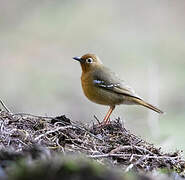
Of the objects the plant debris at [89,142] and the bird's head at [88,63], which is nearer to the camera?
the plant debris at [89,142]

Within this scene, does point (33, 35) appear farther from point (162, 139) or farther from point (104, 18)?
point (162, 139)

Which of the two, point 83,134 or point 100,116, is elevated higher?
point 100,116

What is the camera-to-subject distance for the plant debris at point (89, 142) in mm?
3951

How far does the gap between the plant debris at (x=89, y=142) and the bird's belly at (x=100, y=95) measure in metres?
2.21

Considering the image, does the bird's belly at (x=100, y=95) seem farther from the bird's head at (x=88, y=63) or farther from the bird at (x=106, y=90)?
the bird's head at (x=88, y=63)

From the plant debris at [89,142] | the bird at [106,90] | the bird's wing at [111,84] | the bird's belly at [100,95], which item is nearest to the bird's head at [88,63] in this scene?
the bird at [106,90]

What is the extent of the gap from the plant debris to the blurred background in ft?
21.3

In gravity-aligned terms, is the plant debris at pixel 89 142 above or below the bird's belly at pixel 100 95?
below

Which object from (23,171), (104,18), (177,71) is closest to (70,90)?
(177,71)

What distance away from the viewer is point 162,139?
7.98 metres

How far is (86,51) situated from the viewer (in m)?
17.1

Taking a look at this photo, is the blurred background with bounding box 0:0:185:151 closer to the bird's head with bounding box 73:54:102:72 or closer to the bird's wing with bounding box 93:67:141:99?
the bird's head with bounding box 73:54:102:72

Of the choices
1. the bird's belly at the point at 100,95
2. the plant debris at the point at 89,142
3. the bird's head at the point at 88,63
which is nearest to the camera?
the plant debris at the point at 89,142

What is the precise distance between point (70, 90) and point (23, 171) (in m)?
12.3
